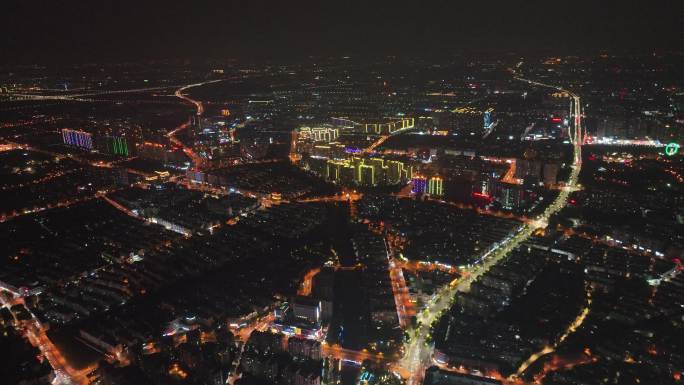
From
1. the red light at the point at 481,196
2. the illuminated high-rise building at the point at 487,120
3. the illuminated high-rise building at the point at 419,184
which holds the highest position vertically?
the illuminated high-rise building at the point at 487,120

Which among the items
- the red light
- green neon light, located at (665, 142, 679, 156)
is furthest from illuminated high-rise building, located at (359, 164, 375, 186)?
green neon light, located at (665, 142, 679, 156)

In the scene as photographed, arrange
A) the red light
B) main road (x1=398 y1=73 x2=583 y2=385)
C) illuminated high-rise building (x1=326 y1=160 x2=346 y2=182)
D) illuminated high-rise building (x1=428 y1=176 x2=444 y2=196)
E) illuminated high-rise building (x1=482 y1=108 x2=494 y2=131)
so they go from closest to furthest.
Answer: main road (x1=398 y1=73 x2=583 y2=385)
the red light
illuminated high-rise building (x1=428 y1=176 x2=444 y2=196)
illuminated high-rise building (x1=326 y1=160 x2=346 y2=182)
illuminated high-rise building (x1=482 y1=108 x2=494 y2=131)

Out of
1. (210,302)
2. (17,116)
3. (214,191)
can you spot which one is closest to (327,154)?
(214,191)

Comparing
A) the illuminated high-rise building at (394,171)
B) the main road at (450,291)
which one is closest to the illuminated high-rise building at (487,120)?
the main road at (450,291)

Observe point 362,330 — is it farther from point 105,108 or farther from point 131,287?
point 105,108

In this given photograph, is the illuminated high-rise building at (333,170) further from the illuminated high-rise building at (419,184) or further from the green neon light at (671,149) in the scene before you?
the green neon light at (671,149)

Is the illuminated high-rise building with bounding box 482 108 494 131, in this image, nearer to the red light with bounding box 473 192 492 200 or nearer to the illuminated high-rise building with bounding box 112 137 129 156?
the red light with bounding box 473 192 492 200
